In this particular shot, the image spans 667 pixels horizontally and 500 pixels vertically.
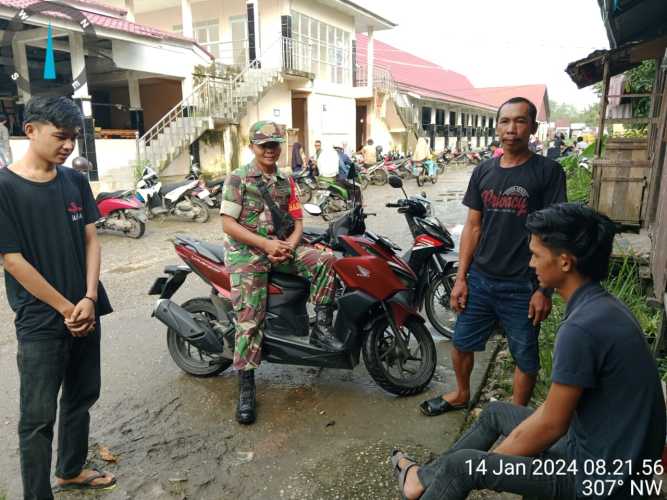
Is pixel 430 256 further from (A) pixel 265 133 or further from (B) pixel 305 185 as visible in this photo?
(B) pixel 305 185

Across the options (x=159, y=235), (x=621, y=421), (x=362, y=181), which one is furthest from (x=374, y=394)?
(x=362, y=181)

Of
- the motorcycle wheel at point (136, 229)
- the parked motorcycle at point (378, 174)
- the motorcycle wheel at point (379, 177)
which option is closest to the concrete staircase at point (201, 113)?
the motorcycle wheel at point (136, 229)

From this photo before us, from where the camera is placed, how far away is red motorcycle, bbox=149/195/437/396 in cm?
312

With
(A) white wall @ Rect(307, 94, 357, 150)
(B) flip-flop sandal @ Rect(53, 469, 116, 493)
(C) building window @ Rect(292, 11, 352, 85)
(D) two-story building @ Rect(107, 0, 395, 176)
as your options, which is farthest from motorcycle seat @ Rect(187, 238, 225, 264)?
(C) building window @ Rect(292, 11, 352, 85)

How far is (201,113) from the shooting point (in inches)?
524

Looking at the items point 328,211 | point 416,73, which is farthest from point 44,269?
point 416,73

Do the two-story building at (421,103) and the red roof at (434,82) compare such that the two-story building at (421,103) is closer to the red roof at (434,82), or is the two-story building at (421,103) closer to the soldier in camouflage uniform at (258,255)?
the red roof at (434,82)

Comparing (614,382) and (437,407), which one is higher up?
(614,382)

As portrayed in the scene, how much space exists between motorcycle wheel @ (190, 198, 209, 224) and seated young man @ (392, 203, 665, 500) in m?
8.54

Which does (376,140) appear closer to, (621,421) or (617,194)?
(617,194)

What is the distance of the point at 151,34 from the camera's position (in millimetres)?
11391

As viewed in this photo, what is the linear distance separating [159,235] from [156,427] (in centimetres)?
616

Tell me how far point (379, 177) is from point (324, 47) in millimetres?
6280

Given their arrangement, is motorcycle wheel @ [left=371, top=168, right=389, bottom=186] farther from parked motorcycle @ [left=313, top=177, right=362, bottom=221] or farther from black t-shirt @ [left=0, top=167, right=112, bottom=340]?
black t-shirt @ [left=0, top=167, right=112, bottom=340]
